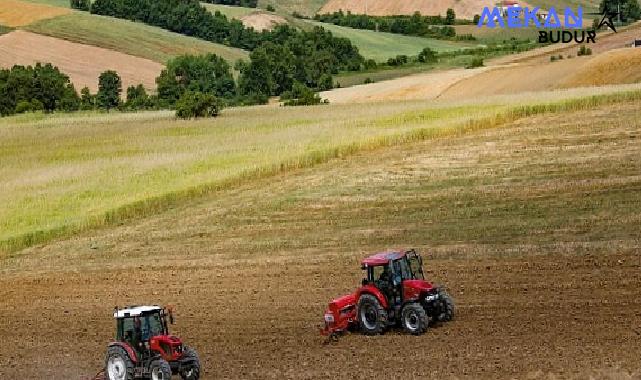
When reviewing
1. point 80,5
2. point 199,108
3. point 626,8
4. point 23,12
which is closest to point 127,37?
point 23,12

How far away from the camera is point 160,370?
19.7 m

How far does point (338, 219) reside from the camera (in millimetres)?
37125

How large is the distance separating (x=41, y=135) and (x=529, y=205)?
38820 millimetres

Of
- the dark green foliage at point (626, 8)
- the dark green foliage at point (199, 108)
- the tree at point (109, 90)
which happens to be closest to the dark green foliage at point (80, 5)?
the tree at point (109, 90)

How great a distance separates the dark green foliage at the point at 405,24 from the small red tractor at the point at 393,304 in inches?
5426

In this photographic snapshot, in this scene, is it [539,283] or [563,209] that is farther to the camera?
[563,209]

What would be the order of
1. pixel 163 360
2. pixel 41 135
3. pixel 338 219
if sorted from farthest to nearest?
1. pixel 41 135
2. pixel 338 219
3. pixel 163 360

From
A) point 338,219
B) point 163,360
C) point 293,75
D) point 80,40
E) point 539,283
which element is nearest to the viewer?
point 163,360

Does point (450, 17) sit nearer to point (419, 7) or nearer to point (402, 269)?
point (419, 7)

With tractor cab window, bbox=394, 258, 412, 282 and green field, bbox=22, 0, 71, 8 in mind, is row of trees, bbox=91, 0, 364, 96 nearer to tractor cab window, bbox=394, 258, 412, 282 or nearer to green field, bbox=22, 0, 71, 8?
green field, bbox=22, 0, 71, 8

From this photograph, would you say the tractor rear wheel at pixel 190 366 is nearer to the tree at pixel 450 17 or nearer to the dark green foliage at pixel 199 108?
the dark green foliage at pixel 199 108

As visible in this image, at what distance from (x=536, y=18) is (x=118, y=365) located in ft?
478

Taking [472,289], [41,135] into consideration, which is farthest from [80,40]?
[472,289]

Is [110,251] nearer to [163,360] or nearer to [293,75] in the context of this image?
[163,360]
